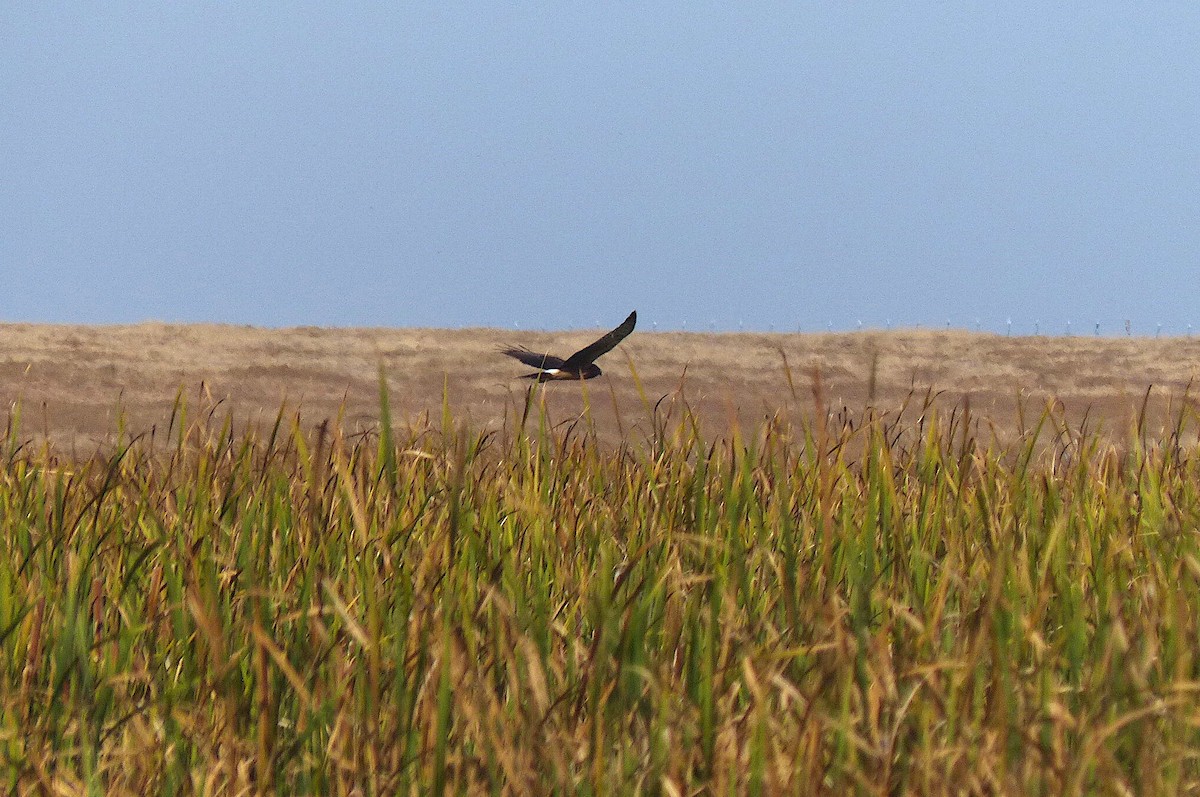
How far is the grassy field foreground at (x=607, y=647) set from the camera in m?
1.35

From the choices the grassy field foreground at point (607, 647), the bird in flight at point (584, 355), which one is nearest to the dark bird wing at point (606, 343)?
the bird in flight at point (584, 355)

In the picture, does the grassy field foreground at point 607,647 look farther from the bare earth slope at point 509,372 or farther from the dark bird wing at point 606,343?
the bare earth slope at point 509,372

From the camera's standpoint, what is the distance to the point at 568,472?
2.79 meters

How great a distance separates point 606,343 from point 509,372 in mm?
2987

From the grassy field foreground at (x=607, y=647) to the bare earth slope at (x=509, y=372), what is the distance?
2.91 m

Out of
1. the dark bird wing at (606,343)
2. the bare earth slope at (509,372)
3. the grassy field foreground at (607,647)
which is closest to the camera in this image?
the grassy field foreground at (607,647)

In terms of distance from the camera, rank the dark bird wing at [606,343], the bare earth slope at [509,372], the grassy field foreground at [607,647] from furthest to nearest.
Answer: the bare earth slope at [509,372] → the dark bird wing at [606,343] → the grassy field foreground at [607,647]

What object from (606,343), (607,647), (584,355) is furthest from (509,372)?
(607,647)

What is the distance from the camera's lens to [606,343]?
13.8 feet

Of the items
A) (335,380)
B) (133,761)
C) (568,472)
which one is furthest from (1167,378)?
(133,761)

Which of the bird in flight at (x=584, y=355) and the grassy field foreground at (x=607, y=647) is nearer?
the grassy field foreground at (x=607, y=647)

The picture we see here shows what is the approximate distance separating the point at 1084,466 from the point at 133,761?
2.02 metres

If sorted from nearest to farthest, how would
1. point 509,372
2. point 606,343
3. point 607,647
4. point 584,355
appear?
point 607,647 → point 606,343 → point 584,355 → point 509,372

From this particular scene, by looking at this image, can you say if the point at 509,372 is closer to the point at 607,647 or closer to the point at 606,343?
the point at 606,343
